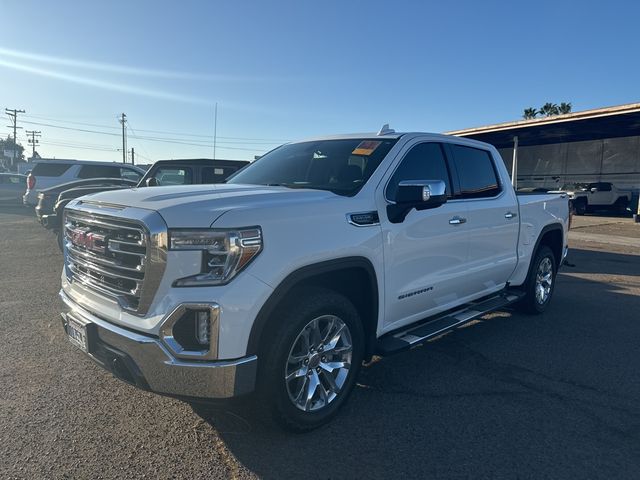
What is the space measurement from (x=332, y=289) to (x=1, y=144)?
137175 millimetres

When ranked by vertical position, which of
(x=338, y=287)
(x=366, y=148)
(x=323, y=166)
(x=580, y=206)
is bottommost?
(x=338, y=287)

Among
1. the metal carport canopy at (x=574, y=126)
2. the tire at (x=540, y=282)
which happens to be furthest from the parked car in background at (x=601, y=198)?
the tire at (x=540, y=282)

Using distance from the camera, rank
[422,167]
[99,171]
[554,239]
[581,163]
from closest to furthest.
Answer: [422,167] → [554,239] → [99,171] → [581,163]

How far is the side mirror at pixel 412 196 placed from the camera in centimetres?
341

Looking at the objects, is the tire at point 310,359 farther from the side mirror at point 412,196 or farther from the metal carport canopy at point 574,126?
the metal carport canopy at point 574,126

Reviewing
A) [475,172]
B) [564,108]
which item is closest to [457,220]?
[475,172]

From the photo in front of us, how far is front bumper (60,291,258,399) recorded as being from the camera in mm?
2611

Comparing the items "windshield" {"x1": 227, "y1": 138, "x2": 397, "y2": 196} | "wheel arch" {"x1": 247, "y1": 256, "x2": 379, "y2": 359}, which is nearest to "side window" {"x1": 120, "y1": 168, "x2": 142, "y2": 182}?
"windshield" {"x1": 227, "y1": 138, "x2": 397, "y2": 196}

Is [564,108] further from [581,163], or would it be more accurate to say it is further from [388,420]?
[388,420]

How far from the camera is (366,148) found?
402cm

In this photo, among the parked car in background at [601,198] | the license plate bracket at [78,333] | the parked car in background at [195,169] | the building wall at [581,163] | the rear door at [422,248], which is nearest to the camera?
the license plate bracket at [78,333]

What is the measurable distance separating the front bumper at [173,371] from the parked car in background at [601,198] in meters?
25.4

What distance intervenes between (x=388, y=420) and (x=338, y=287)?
3.18 ft

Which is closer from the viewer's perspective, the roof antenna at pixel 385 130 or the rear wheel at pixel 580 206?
the roof antenna at pixel 385 130
